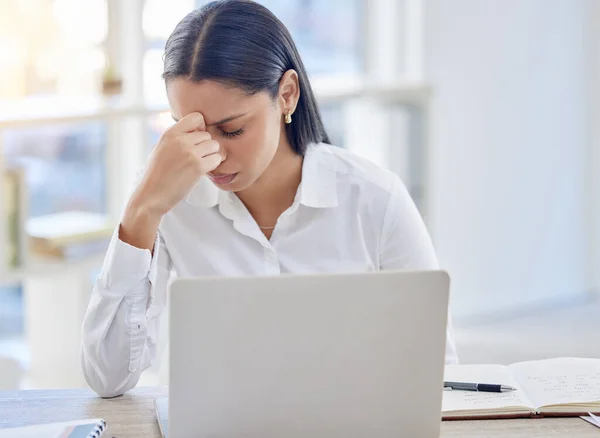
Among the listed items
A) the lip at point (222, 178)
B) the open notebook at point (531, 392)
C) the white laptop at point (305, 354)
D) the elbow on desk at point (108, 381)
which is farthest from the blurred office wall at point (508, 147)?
the white laptop at point (305, 354)

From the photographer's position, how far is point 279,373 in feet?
3.85

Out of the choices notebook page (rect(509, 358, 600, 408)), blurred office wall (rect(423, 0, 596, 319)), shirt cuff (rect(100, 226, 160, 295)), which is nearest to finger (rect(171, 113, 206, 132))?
shirt cuff (rect(100, 226, 160, 295))

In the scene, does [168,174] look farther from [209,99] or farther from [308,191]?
[308,191]

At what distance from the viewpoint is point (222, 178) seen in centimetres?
176

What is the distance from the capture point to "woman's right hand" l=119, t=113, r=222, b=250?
→ 1622mm

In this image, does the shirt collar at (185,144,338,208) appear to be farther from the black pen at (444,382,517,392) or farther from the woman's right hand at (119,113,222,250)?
the black pen at (444,382,517,392)

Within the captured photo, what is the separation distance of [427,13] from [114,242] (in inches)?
105

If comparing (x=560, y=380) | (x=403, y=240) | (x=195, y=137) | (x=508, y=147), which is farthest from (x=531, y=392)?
(x=508, y=147)

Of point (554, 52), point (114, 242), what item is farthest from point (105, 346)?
point (554, 52)

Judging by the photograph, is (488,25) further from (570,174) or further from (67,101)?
(67,101)

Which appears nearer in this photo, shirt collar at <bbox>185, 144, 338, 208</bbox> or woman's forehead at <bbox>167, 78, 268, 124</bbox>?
woman's forehead at <bbox>167, 78, 268, 124</bbox>

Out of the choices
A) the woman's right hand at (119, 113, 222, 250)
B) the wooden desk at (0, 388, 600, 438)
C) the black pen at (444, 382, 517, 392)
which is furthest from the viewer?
the woman's right hand at (119, 113, 222, 250)

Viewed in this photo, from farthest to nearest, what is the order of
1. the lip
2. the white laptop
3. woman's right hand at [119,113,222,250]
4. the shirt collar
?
the shirt collar, the lip, woman's right hand at [119,113,222,250], the white laptop

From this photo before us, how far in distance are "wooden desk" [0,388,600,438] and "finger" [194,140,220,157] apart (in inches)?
16.6
